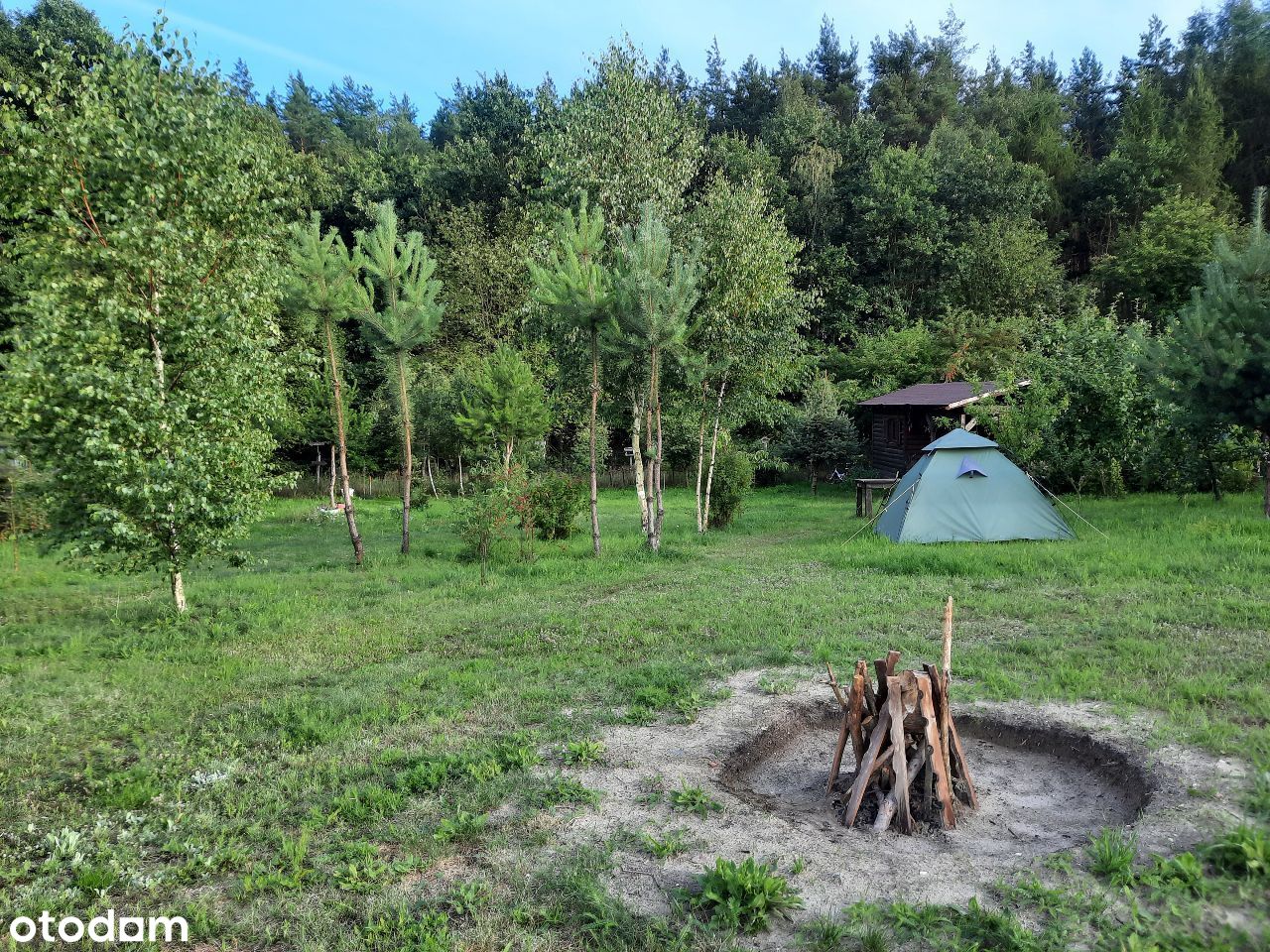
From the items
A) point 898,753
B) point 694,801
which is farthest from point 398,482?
point 898,753

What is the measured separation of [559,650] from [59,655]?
5.57 metres

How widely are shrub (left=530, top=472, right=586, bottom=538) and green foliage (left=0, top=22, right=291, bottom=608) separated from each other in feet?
24.4

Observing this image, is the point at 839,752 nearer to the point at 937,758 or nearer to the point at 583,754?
the point at 937,758

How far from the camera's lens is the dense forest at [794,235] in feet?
47.5

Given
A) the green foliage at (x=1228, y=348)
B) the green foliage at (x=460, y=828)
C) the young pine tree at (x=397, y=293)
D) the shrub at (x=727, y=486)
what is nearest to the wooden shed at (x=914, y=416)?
the shrub at (x=727, y=486)

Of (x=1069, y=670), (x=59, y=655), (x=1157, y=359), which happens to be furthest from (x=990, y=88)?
(x=59, y=655)

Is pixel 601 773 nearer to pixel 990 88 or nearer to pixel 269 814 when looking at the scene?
pixel 269 814

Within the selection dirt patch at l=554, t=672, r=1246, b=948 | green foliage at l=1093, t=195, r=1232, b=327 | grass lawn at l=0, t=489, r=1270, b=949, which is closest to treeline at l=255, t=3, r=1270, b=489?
green foliage at l=1093, t=195, r=1232, b=327

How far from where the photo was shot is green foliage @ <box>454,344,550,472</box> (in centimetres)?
2370

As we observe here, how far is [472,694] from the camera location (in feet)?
23.7

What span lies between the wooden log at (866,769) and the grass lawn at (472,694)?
1139 mm

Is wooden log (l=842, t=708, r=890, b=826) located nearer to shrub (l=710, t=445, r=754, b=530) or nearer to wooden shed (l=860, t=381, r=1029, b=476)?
shrub (l=710, t=445, r=754, b=530)

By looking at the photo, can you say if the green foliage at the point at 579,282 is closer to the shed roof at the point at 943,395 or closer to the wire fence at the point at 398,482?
the shed roof at the point at 943,395

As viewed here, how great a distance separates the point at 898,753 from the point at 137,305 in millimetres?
9523
